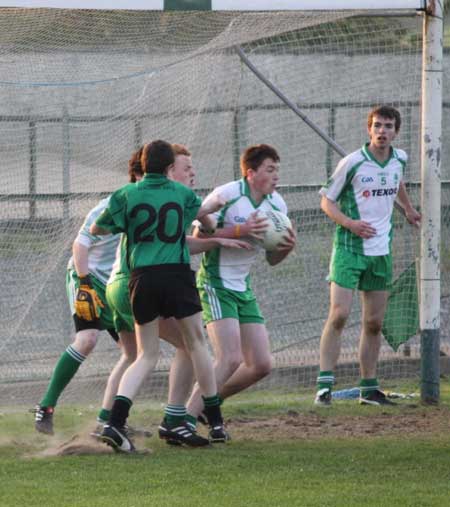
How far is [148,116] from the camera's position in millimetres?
10141

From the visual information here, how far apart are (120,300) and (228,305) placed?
703 mm

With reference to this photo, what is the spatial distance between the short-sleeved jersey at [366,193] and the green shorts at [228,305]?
1.59 meters

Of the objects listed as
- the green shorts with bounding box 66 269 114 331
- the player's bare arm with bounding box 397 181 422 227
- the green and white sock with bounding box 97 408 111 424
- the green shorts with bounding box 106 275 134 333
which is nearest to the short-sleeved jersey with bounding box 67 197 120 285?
the green shorts with bounding box 66 269 114 331

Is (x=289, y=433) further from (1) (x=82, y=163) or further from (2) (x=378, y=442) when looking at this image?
(1) (x=82, y=163)

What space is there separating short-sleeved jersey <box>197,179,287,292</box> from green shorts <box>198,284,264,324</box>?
40mm

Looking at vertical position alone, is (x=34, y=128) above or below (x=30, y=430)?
above

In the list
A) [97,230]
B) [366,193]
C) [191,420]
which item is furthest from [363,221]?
[97,230]

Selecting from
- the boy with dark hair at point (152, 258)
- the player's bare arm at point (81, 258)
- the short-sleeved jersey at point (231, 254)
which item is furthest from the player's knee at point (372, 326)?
the player's bare arm at point (81, 258)

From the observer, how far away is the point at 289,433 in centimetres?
865

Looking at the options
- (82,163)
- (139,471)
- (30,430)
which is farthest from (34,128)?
(139,471)

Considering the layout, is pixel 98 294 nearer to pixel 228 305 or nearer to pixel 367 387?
pixel 228 305

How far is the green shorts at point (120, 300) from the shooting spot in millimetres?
7967

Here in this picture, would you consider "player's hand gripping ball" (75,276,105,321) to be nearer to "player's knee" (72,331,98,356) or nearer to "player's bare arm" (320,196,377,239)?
"player's knee" (72,331,98,356)

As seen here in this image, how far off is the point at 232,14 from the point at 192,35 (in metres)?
0.39
